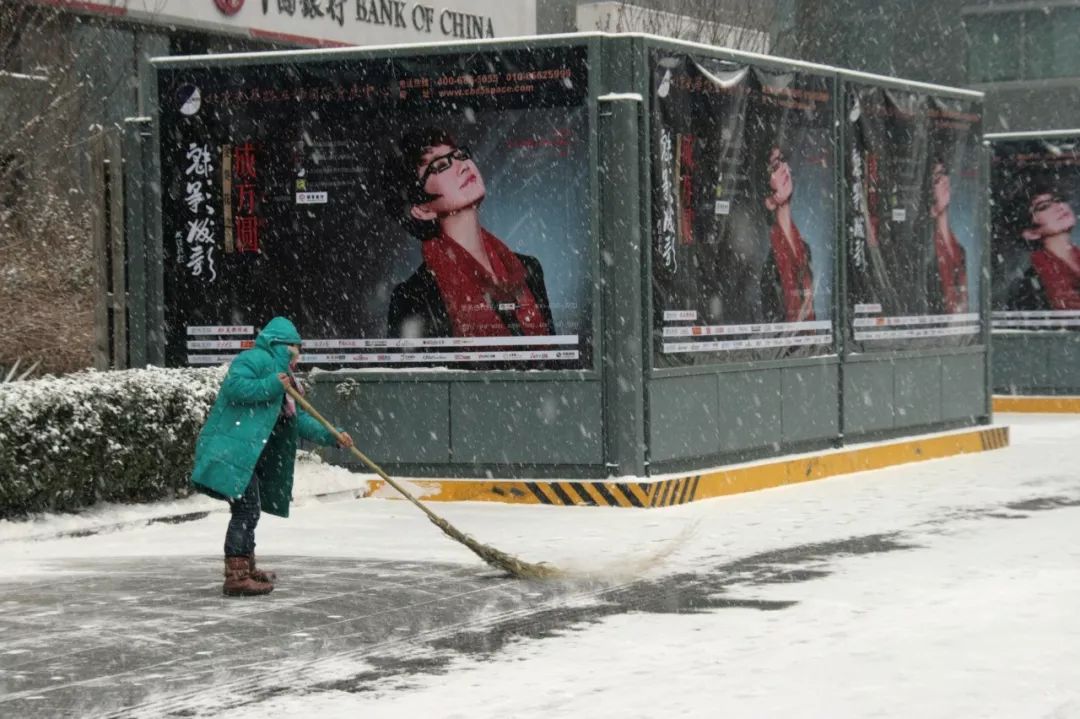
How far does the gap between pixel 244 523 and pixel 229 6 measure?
18798mm

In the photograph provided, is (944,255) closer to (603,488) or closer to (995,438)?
(995,438)

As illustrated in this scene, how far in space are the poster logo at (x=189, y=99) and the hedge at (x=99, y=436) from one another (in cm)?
265

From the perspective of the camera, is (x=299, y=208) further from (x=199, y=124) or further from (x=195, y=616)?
(x=195, y=616)

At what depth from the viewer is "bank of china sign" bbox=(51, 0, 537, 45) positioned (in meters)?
28.2

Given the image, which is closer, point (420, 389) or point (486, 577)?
point (486, 577)

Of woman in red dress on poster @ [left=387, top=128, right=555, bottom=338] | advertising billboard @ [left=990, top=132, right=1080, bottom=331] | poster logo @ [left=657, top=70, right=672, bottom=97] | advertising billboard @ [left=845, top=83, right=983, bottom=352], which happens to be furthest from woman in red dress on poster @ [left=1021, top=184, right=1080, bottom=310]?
woman in red dress on poster @ [left=387, top=128, right=555, bottom=338]

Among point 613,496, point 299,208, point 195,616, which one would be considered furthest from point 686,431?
point 195,616

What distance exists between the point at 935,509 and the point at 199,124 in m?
7.11

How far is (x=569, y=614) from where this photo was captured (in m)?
10.8

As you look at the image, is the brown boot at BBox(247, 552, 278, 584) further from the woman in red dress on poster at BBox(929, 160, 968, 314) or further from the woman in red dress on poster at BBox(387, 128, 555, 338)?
the woman in red dress on poster at BBox(929, 160, 968, 314)

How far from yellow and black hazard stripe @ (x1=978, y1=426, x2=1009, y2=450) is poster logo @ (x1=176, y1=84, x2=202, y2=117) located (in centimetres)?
900

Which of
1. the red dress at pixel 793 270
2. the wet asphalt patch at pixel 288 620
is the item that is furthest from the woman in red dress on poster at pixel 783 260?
the wet asphalt patch at pixel 288 620

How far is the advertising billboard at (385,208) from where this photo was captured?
1619 centimetres

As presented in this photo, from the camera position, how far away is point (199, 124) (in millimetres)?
17375
